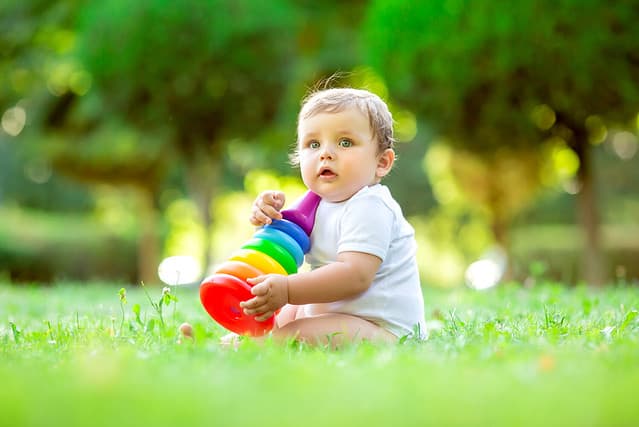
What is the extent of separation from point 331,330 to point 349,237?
40cm

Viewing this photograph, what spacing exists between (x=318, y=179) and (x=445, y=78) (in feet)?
21.6

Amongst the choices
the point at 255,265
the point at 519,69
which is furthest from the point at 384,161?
the point at 519,69

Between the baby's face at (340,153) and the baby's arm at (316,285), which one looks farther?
the baby's face at (340,153)

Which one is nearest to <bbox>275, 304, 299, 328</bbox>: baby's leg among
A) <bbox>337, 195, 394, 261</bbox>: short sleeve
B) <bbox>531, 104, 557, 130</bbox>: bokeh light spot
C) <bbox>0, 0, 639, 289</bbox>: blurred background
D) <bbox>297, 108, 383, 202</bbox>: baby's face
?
<bbox>337, 195, 394, 261</bbox>: short sleeve

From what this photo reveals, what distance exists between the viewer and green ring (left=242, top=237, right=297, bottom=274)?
3324mm

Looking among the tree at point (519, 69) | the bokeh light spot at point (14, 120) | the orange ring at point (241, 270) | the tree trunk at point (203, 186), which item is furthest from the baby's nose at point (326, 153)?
the bokeh light spot at point (14, 120)

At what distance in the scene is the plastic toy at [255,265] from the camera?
10.6ft

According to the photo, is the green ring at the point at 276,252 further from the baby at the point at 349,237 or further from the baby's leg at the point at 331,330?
the baby's leg at the point at 331,330

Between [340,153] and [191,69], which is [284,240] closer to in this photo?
[340,153]

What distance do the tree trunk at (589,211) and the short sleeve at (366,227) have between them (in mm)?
7969

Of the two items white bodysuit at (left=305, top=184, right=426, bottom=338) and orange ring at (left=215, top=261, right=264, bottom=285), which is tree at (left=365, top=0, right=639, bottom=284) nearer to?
white bodysuit at (left=305, top=184, right=426, bottom=338)

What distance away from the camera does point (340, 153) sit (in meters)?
3.45

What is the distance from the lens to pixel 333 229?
3.47 m

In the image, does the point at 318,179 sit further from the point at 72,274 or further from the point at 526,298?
the point at 72,274
